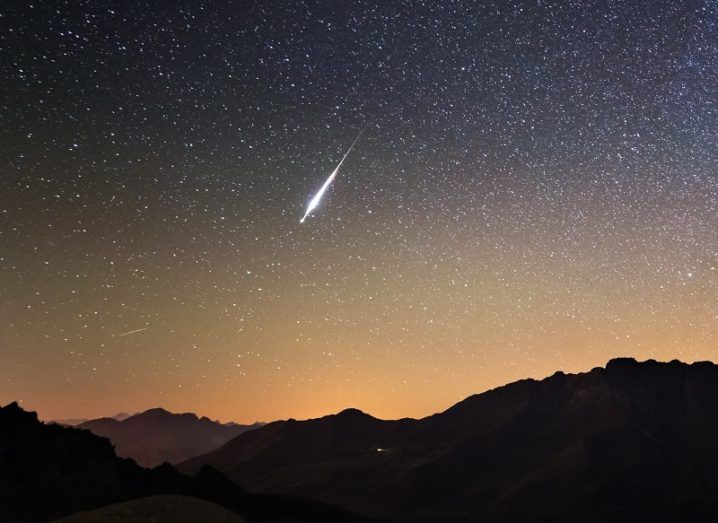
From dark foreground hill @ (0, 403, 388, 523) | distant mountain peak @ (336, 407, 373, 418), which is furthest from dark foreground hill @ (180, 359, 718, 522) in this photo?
dark foreground hill @ (0, 403, 388, 523)

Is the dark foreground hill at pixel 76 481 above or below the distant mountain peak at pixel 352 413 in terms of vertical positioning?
below

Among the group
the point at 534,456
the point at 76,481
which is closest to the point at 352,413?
the point at 534,456

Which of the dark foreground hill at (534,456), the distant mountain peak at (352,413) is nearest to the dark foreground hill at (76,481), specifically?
the dark foreground hill at (534,456)

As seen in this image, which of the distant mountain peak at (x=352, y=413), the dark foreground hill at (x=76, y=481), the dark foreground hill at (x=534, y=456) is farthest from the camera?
the distant mountain peak at (x=352, y=413)

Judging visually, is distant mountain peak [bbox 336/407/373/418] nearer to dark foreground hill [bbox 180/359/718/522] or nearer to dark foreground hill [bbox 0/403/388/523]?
dark foreground hill [bbox 180/359/718/522]

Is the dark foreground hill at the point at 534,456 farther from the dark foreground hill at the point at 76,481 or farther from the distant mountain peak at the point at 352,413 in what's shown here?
the dark foreground hill at the point at 76,481

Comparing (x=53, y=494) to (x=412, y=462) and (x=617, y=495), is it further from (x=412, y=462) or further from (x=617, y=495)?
(x=412, y=462)

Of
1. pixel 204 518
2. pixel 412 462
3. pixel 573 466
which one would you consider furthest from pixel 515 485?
pixel 204 518
